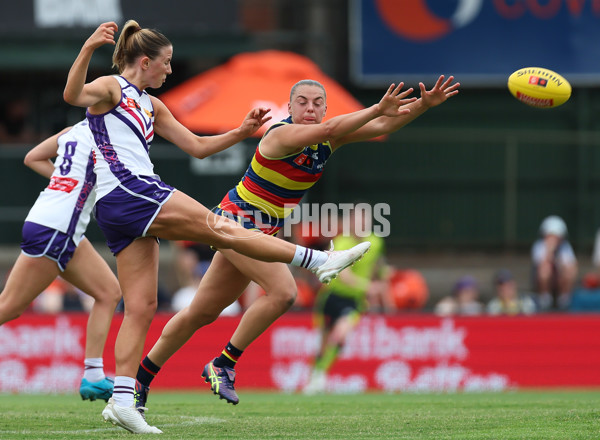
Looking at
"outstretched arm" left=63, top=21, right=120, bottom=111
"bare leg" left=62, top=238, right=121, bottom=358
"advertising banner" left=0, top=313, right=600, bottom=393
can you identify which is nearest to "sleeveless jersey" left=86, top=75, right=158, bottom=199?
"outstretched arm" left=63, top=21, right=120, bottom=111

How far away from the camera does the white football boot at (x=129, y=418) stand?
21.5ft

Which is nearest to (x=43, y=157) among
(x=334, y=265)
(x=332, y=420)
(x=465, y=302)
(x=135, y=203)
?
(x=135, y=203)

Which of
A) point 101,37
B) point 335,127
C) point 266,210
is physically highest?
point 101,37

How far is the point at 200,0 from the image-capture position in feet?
55.1

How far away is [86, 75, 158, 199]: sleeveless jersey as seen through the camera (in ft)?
21.0

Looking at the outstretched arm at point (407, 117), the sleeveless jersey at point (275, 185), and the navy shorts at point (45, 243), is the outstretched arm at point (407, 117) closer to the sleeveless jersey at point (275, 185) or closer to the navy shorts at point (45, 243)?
the sleeveless jersey at point (275, 185)

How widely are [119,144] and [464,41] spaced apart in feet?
42.0

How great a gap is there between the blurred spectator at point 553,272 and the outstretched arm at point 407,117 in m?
8.25

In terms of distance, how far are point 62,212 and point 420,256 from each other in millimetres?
10909

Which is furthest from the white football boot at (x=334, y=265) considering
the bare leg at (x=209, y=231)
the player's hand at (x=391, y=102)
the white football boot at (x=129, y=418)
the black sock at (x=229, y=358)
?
the white football boot at (x=129, y=418)

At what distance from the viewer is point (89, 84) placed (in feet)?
20.3

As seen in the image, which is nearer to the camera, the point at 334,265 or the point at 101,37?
the point at 101,37

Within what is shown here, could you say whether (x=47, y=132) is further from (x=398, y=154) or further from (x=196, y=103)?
(x=398, y=154)

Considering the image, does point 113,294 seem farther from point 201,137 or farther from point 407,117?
point 407,117
